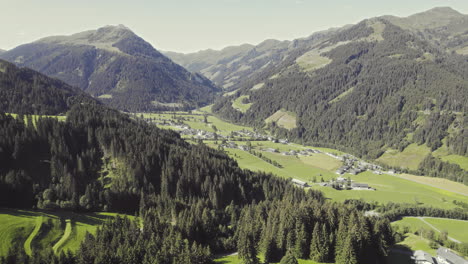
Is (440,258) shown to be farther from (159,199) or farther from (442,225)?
(159,199)

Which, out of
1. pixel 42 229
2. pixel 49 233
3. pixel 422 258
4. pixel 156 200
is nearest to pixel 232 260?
pixel 156 200

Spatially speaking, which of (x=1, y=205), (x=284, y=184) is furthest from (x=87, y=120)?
(x=284, y=184)

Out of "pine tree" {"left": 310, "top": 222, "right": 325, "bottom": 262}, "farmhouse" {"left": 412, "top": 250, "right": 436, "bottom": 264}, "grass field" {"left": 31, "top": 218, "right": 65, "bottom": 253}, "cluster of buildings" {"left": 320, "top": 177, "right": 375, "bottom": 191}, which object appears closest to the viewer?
"grass field" {"left": 31, "top": 218, "right": 65, "bottom": 253}

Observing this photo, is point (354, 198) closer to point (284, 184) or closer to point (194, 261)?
point (284, 184)

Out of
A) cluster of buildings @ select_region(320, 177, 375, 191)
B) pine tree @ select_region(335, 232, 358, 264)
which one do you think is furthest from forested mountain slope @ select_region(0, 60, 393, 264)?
cluster of buildings @ select_region(320, 177, 375, 191)

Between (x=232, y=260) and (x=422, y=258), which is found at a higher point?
(x=422, y=258)

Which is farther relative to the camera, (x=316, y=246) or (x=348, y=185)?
(x=348, y=185)

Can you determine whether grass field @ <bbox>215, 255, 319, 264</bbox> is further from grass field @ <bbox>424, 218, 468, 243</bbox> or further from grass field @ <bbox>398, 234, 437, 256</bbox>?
grass field @ <bbox>424, 218, 468, 243</bbox>
